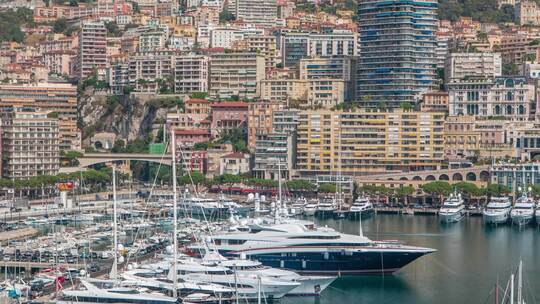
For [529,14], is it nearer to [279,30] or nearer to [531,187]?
[279,30]

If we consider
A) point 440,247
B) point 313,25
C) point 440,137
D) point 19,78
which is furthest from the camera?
point 313,25

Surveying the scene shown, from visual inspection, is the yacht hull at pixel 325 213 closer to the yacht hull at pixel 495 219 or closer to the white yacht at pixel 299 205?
the white yacht at pixel 299 205

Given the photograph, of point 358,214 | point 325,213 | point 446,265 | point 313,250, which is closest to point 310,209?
point 325,213

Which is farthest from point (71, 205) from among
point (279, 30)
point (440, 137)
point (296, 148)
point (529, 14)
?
point (529, 14)

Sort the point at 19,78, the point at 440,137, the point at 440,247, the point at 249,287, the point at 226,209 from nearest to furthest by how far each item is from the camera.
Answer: the point at 249,287 → the point at 440,247 → the point at 226,209 → the point at 440,137 → the point at 19,78

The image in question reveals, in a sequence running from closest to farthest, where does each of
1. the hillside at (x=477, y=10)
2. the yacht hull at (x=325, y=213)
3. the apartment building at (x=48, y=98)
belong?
the yacht hull at (x=325, y=213) < the apartment building at (x=48, y=98) < the hillside at (x=477, y=10)

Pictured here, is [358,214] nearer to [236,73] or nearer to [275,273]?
[275,273]

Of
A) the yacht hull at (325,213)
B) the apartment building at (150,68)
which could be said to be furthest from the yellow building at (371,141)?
the apartment building at (150,68)
